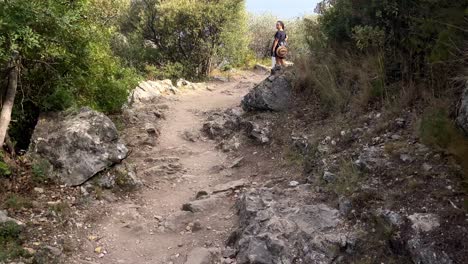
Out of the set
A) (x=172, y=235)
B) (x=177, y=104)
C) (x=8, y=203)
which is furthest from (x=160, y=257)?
(x=177, y=104)

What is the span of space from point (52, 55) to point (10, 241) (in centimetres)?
327

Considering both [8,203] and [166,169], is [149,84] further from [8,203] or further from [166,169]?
A: [8,203]

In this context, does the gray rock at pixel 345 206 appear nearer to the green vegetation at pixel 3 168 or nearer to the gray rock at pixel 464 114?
the gray rock at pixel 464 114

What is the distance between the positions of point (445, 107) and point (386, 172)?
3.51ft

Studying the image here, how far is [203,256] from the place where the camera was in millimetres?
5172

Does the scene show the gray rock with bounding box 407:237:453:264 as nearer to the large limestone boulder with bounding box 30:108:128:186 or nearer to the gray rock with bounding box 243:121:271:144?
the gray rock with bounding box 243:121:271:144

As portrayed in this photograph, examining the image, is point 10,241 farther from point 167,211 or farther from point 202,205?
point 202,205

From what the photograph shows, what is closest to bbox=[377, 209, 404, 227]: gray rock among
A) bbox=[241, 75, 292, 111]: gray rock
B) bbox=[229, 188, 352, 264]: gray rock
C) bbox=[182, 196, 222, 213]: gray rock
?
bbox=[229, 188, 352, 264]: gray rock

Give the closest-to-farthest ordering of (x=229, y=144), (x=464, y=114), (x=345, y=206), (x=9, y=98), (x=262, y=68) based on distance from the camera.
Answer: (x=464, y=114) < (x=345, y=206) < (x=9, y=98) < (x=229, y=144) < (x=262, y=68)

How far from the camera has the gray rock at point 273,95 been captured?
9.20 meters

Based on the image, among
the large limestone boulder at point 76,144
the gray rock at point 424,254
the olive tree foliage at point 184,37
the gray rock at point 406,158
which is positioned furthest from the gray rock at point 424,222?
the olive tree foliage at point 184,37

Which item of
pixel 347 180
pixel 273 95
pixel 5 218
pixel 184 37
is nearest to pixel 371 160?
pixel 347 180

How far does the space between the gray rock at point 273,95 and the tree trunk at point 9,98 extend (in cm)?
492

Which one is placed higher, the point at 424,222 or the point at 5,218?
the point at 424,222
